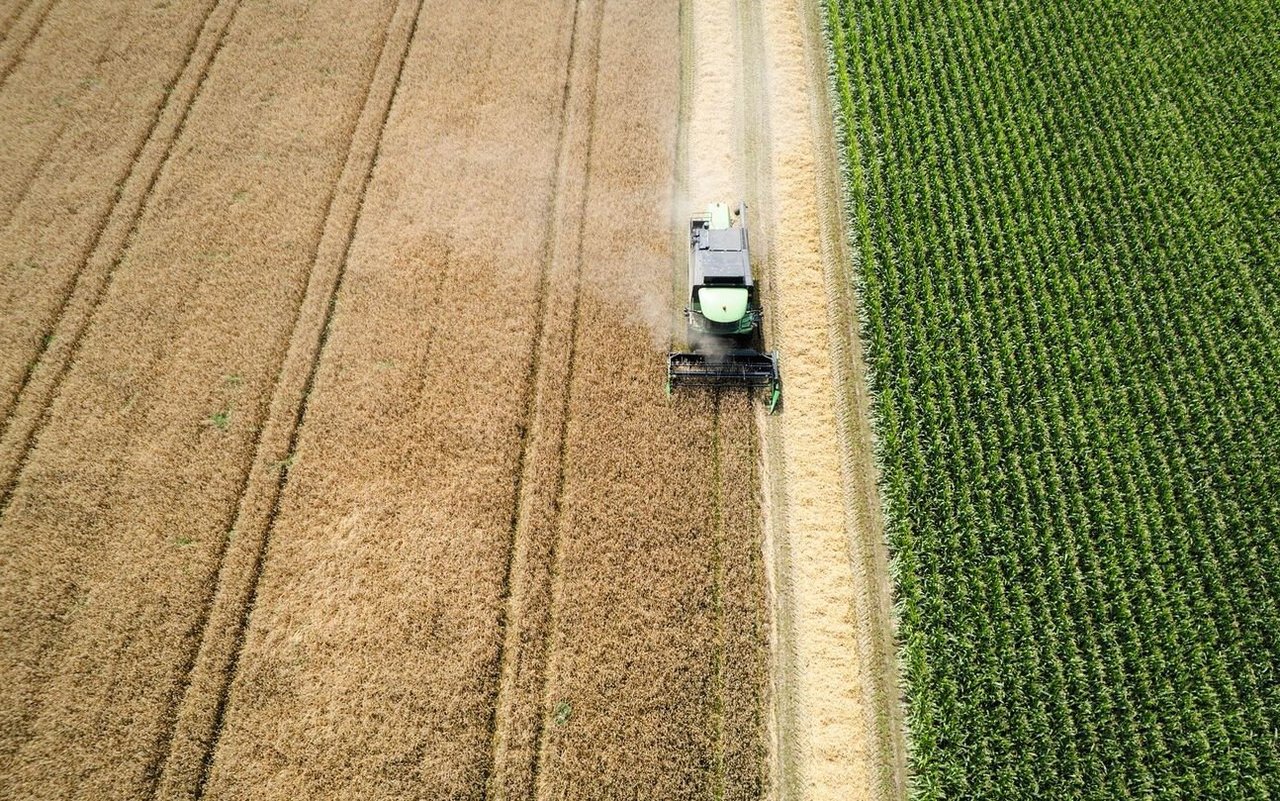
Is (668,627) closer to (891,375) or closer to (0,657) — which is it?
(891,375)

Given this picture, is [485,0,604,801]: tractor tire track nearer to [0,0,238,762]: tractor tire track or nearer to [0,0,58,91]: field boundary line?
[0,0,238,762]: tractor tire track

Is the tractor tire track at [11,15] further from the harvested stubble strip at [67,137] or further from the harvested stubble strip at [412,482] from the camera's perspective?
the harvested stubble strip at [412,482]

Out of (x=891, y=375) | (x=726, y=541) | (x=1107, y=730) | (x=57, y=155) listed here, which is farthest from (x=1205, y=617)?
(x=57, y=155)

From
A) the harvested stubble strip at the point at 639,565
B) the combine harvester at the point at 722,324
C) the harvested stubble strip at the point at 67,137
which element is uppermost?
the harvested stubble strip at the point at 67,137

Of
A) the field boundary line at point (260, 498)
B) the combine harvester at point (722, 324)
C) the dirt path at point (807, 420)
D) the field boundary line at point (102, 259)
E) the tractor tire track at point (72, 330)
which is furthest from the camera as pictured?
the combine harvester at point (722, 324)

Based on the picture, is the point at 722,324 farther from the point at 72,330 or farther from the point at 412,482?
the point at 72,330

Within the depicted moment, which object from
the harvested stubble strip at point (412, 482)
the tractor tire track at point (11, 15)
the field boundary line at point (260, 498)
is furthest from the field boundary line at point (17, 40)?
the harvested stubble strip at point (412, 482)

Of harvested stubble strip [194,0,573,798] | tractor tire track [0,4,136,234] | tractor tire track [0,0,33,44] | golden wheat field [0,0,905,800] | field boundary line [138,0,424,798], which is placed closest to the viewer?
field boundary line [138,0,424,798]

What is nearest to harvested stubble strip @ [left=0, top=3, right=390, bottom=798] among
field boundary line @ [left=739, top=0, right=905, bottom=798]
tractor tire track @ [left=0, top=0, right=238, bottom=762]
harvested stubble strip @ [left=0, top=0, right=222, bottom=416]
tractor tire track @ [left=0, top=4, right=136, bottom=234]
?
tractor tire track @ [left=0, top=0, right=238, bottom=762]
